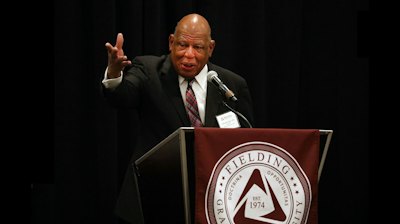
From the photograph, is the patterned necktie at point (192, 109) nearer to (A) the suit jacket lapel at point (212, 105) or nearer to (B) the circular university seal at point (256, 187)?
(A) the suit jacket lapel at point (212, 105)

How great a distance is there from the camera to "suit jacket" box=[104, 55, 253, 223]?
2668mm

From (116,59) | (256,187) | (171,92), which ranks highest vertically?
(116,59)

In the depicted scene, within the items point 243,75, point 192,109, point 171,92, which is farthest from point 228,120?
point 243,75

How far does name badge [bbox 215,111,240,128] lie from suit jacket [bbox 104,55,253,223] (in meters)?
0.17

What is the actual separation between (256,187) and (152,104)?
2.54 ft

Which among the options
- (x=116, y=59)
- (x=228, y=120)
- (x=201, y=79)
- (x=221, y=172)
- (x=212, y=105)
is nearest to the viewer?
(x=221, y=172)

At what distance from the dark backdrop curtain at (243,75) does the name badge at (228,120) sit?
123 centimetres

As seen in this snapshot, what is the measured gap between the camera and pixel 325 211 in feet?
13.3

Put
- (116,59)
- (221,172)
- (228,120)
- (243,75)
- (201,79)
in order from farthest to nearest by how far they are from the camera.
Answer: (243,75) → (201,79) → (228,120) → (116,59) → (221,172)

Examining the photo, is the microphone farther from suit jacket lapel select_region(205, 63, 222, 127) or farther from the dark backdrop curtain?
the dark backdrop curtain

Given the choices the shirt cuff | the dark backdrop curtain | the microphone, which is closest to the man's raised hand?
the shirt cuff

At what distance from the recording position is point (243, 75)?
3971mm

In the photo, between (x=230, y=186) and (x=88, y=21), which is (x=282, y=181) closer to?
(x=230, y=186)

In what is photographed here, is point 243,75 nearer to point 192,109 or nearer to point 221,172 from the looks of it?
point 192,109
